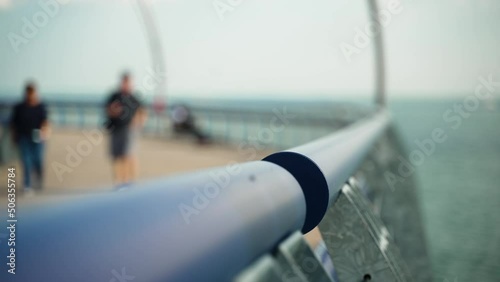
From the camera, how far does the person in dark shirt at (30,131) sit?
26.0 ft

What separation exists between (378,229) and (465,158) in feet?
192

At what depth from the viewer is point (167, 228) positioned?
2.34 ft

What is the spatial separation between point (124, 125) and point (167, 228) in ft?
24.2

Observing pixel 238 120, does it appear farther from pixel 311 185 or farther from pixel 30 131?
pixel 311 185

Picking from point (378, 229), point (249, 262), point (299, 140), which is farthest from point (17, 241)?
point (299, 140)

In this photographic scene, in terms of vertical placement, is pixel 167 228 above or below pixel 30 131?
above

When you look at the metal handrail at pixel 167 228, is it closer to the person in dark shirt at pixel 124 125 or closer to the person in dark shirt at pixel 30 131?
the person in dark shirt at pixel 124 125

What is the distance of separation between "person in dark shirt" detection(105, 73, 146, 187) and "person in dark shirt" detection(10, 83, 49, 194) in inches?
33.8

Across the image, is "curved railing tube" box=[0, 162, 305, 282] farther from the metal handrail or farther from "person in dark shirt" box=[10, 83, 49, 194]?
"person in dark shirt" box=[10, 83, 49, 194]

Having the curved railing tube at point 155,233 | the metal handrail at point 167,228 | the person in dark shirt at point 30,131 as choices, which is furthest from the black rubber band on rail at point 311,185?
the person in dark shirt at point 30,131

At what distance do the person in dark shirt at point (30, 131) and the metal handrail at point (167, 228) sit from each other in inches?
291

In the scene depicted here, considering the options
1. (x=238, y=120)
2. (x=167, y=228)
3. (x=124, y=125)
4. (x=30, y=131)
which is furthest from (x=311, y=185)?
(x=238, y=120)

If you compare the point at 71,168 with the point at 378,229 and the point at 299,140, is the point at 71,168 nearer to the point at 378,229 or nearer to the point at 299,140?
the point at 299,140

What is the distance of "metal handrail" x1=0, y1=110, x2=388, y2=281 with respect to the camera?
0.62 metres
